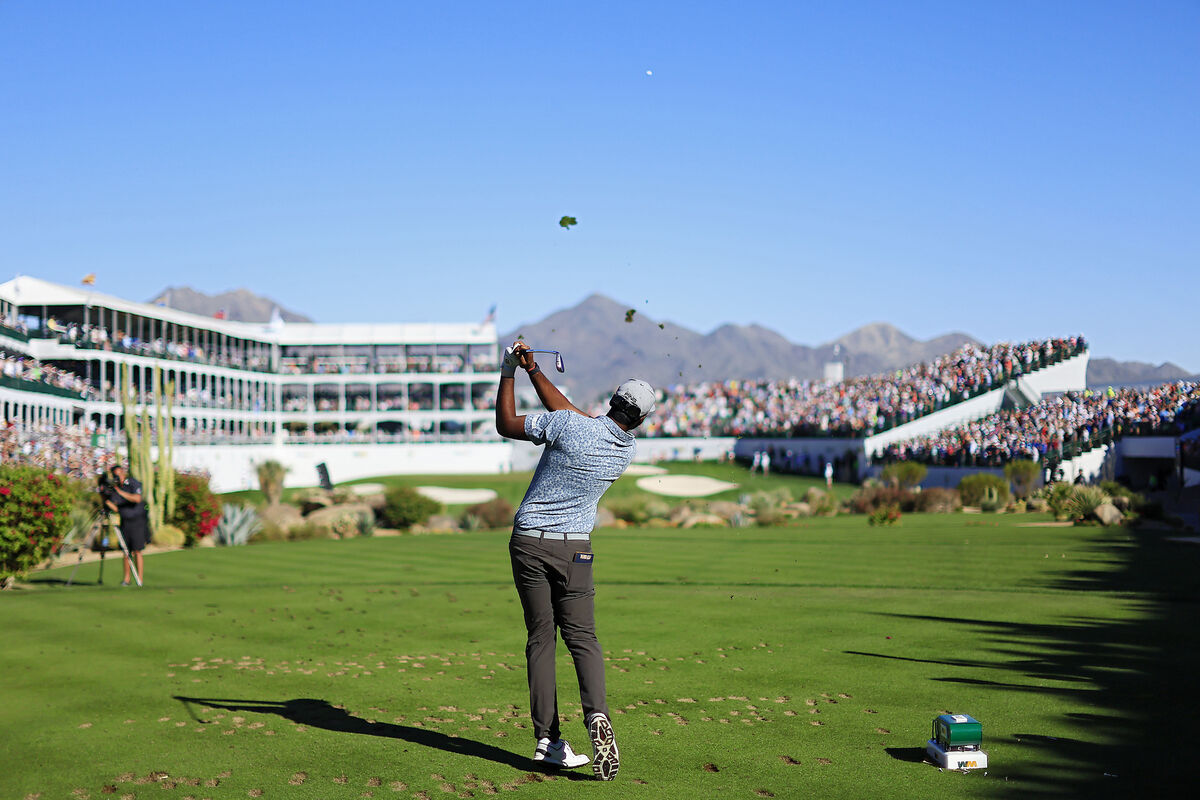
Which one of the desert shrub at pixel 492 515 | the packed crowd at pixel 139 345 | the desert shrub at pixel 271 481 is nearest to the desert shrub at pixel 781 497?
the desert shrub at pixel 492 515

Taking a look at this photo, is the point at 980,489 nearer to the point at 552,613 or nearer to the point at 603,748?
the point at 552,613

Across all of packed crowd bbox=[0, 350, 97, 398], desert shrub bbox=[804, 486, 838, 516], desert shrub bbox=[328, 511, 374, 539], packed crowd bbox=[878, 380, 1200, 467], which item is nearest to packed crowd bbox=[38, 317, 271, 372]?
packed crowd bbox=[0, 350, 97, 398]

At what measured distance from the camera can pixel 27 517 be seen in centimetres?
1627

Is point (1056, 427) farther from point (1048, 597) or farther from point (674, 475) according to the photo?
point (1048, 597)

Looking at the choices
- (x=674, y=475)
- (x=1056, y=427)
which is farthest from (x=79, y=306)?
(x=1056, y=427)

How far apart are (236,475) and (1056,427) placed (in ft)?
160

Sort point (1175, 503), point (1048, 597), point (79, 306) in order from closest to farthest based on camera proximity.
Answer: point (1048, 597), point (1175, 503), point (79, 306)

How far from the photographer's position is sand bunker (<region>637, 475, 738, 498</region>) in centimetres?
5003

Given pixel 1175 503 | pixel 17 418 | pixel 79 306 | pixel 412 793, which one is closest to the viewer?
pixel 412 793

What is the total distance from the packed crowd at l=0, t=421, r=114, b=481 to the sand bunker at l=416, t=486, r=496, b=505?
14.6 meters

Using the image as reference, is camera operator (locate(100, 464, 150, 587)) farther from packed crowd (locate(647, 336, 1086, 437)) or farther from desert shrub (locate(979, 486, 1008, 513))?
packed crowd (locate(647, 336, 1086, 437))

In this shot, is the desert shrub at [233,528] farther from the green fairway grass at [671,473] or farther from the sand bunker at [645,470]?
the sand bunker at [645,470]

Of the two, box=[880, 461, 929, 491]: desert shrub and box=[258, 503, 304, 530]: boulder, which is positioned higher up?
box=[880, 461, 929, 491]: desert shrub

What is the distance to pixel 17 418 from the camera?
42.0 m
